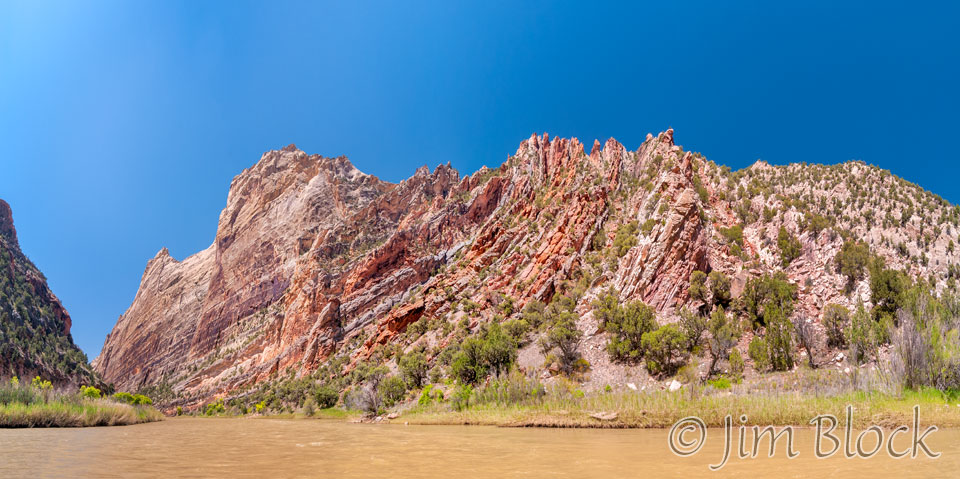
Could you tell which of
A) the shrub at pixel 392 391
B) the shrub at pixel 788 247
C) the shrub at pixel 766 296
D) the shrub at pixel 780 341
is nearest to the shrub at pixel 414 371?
the shrub at pixel 392 391

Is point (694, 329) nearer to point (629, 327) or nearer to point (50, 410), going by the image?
point (629, 327)

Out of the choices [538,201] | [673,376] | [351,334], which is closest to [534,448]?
[673,376]

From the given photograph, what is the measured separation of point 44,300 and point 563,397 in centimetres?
9538

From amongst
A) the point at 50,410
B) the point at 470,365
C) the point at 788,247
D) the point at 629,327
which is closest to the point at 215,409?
the point at 50,410

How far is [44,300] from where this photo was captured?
3132 inches

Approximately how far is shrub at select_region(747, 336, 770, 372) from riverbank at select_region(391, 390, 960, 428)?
8160mm

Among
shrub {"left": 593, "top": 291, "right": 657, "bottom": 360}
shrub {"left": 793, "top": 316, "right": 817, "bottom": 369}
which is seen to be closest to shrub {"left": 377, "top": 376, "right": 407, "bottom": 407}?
shrub {"left": 593, "top": 291, "right": 657, "bottom": 360}

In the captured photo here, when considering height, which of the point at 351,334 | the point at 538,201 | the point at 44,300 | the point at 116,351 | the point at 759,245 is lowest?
the point at 116,351

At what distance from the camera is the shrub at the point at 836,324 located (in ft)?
97.9

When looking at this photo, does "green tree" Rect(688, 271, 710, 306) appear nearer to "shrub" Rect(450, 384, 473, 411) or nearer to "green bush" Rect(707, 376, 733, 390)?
"green bush" Rect(707, 376, 733, 390)

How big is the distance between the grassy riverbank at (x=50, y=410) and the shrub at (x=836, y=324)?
49163 millimetres

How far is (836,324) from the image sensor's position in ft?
99.5

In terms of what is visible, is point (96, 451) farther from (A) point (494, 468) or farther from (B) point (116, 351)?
(B) point (116, 351)

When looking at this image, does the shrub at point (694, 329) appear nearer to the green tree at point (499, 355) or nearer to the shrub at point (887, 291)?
the shrub at point (887, 291)
